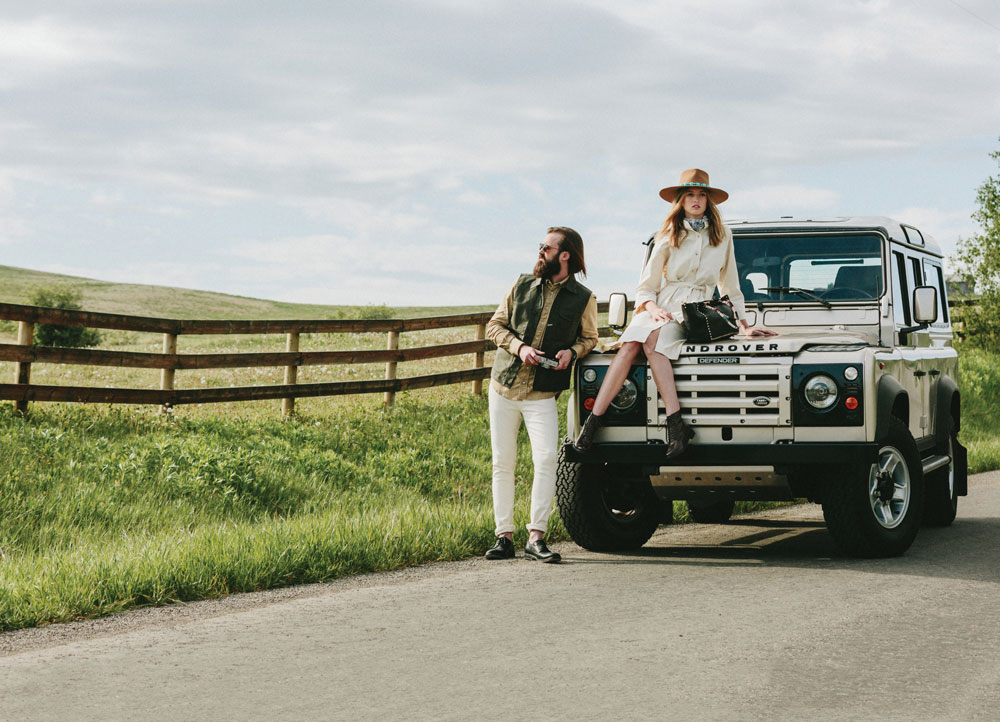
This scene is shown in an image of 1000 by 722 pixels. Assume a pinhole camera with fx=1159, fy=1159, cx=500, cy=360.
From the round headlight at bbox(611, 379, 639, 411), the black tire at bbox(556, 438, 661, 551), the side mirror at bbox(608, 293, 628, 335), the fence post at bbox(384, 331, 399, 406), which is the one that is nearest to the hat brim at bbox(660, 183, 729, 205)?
the side mirror at bbox(608, 293, 628, 335)

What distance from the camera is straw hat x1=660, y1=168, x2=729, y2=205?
7.88 m

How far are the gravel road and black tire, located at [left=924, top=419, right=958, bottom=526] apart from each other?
211 cm

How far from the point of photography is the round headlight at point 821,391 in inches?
282

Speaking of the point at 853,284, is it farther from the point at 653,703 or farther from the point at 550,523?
the point at 653,703

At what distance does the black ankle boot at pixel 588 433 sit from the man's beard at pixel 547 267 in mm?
Answer: 987

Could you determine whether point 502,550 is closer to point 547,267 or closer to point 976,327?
point 547,267

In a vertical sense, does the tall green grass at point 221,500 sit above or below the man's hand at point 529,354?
below

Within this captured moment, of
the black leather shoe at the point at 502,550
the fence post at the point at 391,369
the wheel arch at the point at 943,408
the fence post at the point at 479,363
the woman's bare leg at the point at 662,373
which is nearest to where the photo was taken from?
the woman's bare leg at the point at 662,373

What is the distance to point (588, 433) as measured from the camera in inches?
294

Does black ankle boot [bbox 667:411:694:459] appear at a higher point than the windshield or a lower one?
lower

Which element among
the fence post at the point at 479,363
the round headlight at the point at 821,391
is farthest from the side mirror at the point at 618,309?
the fence post at the point at 479,363

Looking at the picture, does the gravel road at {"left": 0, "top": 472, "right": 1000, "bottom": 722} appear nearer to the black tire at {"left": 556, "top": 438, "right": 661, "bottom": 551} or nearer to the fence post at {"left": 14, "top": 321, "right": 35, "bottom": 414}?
the black tire at {"left": 556, "top": 438, "right": 661, "bottom": 551}

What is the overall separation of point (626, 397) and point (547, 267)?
100cm

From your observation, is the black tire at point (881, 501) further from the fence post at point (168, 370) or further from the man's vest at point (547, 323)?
the fence post at point (168, 370)
